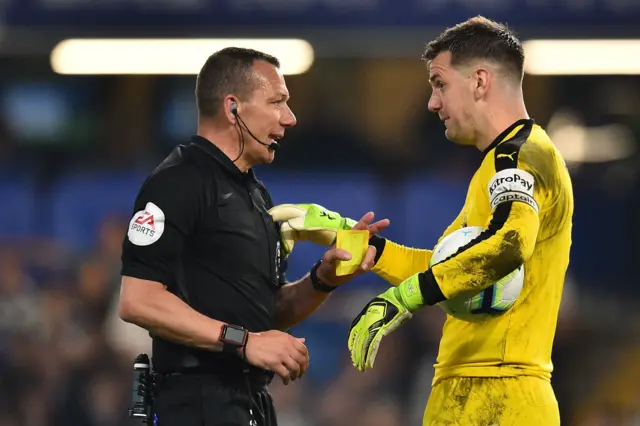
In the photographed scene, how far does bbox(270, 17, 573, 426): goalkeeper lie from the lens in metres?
3.28

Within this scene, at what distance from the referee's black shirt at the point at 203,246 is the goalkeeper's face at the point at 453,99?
0.69 metres

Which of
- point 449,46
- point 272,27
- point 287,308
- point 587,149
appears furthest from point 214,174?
A: point 587,149

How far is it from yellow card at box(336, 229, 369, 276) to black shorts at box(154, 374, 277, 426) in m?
0.49

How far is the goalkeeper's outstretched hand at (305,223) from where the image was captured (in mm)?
3943

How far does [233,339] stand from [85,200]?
3973 mm

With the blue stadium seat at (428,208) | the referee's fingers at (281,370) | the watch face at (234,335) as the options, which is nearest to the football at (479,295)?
the referee's fingers at (281,370)

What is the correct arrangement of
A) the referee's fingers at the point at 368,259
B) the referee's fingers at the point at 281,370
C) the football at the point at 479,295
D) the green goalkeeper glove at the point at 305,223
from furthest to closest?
the green goalkeeper glove at the point at 305,223, the referee's fingers at the point at 368,259, the referee's fingers at the point at 281,370, the football at the point at 479,295

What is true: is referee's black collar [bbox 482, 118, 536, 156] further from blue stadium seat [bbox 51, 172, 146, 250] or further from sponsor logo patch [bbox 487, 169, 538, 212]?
blue stadium seat [bbox 51, 172, 146, 250]

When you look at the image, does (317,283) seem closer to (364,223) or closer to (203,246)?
(364,223)

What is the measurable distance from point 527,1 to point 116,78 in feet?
8.57

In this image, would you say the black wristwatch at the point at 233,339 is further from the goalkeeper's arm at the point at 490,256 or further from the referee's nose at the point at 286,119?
the referee's nose at the point at 286,119

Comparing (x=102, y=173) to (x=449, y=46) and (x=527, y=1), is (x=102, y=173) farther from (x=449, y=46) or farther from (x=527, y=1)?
(x=449, y=46)

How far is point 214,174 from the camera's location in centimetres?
373

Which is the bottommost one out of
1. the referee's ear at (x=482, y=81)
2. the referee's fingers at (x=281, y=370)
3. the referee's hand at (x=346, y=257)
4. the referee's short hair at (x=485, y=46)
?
the referee's fingers at (x=281, y=370)
